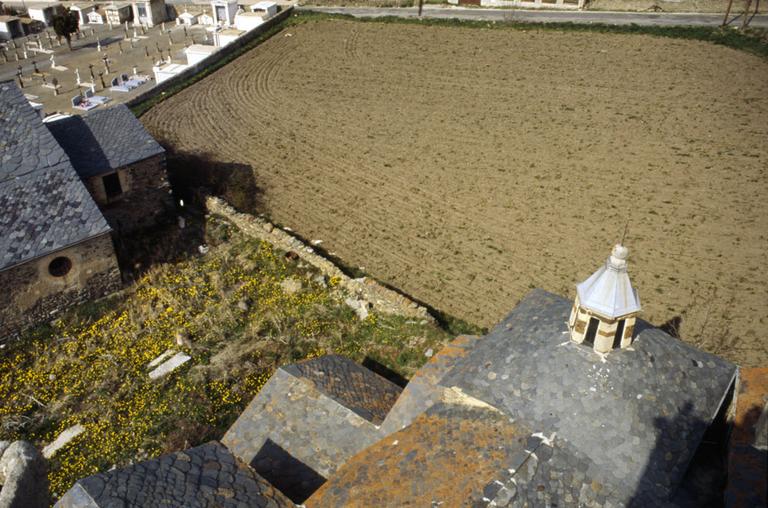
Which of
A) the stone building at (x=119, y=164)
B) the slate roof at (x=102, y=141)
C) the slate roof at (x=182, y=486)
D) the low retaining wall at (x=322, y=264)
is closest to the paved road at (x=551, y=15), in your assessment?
the slate roof at (x=102, y=141)

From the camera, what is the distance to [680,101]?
35844 millimetres

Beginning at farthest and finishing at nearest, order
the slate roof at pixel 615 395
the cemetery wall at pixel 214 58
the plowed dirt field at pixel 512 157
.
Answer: the cemetery wall at pixel 214 58
the plowed dirt field at pixel 512 157
the slate roof at pixel 615 395

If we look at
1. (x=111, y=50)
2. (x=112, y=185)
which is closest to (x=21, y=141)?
(x=112, y=185)

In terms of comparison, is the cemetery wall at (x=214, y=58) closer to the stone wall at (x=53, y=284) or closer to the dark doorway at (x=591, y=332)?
the stone wall at (x=53, y=284)

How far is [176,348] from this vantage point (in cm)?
1961

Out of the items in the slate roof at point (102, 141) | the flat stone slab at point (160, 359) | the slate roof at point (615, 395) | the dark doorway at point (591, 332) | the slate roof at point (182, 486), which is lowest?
the flat stone slab at point (160, 359)

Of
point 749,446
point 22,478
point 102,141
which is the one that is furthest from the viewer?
point 102,141

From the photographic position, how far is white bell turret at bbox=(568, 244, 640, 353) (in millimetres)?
11078

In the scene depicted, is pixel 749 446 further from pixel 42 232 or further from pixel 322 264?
pixel 42 232

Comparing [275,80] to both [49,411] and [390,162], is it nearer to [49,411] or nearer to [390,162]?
[390,162]

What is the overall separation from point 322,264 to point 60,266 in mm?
8752

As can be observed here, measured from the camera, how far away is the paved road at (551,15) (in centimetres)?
4747

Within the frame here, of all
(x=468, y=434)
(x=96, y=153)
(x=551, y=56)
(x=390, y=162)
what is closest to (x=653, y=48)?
(x=551, y=56)

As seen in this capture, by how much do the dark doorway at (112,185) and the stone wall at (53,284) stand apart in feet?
11.7
